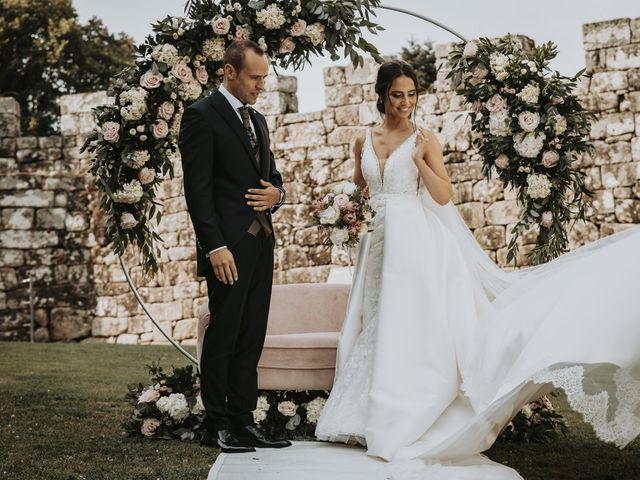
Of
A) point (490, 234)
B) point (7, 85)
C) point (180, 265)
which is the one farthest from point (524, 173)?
point (7, 85)

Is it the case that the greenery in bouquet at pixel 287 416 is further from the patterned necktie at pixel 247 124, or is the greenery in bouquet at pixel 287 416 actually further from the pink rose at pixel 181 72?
the pink rose at pixel 181 72

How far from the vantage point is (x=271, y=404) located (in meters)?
5.14

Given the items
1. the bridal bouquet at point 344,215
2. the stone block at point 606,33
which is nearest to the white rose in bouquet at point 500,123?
the bridal bouquet at point 344,215

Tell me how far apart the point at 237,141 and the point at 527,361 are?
177 cm

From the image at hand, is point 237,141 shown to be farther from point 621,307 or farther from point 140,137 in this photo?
point 621,307

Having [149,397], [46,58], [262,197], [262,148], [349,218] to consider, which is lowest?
[149,397]

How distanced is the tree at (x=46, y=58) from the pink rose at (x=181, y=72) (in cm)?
1354

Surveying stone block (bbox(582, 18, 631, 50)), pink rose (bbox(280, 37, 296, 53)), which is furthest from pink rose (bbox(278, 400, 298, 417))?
stone block (bbox(582, 18, 631, 50))

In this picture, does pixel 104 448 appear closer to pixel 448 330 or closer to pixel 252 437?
pixel 252 437

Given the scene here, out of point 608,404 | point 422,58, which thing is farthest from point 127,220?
point 422,58

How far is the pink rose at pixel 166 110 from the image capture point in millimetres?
5109

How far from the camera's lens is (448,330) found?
436 cm

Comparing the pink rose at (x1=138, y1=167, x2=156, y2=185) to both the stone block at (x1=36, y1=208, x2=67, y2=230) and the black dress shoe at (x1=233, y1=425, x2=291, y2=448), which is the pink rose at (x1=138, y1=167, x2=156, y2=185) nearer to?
the black dress shoe at (x1=233, y1=425, x2=291, y2=448)

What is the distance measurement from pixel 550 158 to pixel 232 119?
187cm
